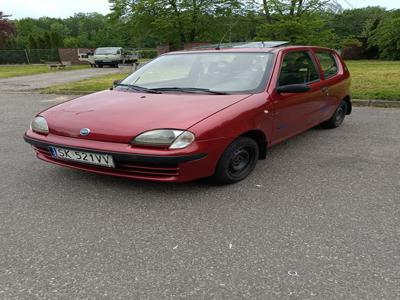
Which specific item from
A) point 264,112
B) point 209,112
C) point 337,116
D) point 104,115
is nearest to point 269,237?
point 209,112

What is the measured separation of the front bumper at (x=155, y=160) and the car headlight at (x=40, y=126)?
0.85 feet

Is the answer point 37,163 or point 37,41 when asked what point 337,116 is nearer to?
point 37,163

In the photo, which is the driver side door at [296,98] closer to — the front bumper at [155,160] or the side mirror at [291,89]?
the side mirror at [291,89]

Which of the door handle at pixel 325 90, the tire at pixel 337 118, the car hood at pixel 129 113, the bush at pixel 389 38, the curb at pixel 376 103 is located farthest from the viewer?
the bush at pixel 389 38

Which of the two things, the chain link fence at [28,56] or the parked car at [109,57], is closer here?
the parked car at [109,57]

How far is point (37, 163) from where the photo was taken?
14.4 feet

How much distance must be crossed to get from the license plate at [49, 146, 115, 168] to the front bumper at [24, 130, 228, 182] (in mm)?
41

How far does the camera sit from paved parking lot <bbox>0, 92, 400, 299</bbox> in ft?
7.14

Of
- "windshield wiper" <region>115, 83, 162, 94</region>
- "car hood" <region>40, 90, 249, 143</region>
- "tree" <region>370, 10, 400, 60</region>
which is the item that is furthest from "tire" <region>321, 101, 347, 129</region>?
"tree" <region>370, 10, 400, 60</region>

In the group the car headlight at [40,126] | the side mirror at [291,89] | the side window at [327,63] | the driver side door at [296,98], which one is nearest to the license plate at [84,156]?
the car headlight at [40,126]

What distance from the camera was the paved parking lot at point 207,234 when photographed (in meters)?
2.18

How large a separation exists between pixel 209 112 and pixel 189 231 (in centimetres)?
112

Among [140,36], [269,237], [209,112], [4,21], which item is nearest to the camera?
[269,237]

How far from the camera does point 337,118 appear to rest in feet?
19.8
